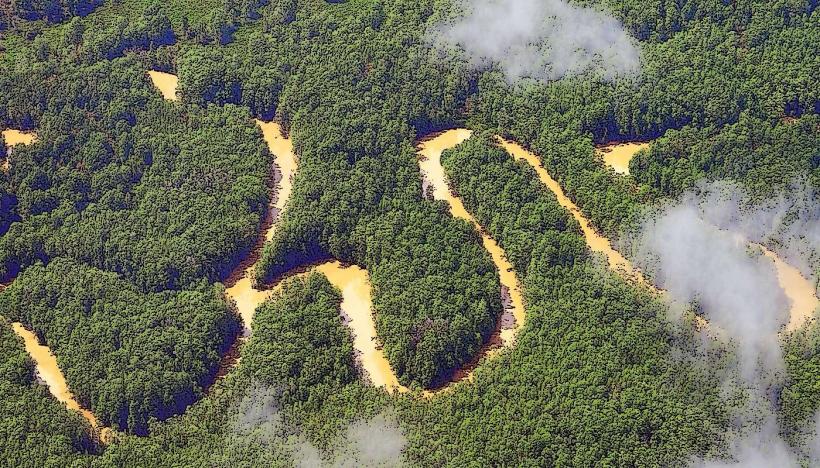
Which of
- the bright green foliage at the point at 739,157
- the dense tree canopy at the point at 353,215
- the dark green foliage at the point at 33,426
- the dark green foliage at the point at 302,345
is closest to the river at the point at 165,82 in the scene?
the dense tree canopy at the point at 353,215

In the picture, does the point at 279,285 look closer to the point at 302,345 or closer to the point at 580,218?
the point at 302,345

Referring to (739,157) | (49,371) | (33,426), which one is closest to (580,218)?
(739,157)

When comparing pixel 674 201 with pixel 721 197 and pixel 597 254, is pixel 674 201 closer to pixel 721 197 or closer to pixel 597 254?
pixel 721 197

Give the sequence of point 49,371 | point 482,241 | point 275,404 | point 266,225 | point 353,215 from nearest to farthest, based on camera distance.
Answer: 1. point 275,404
2. point 49,371
3. point 353,215
4. point 482,241
5. point 266,225

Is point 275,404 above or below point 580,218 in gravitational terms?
below

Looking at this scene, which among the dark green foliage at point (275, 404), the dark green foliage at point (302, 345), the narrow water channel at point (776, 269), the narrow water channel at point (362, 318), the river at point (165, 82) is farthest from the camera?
the river at point (165, 82)

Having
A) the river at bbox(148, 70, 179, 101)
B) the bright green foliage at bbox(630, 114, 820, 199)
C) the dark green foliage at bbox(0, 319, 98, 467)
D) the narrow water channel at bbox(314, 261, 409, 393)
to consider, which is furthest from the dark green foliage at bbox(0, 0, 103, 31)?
the bright green foliage at bbox(630, 114, 820, 199)

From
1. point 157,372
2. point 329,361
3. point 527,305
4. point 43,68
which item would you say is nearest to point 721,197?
point 527,305

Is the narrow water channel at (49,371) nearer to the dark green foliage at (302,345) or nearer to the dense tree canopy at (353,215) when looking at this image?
the dense tree canopy at (353,215)
